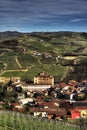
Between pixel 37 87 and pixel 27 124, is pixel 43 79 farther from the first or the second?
pixel 27 124

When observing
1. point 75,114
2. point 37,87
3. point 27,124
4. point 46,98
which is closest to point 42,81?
point 37,87

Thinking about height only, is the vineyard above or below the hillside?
above

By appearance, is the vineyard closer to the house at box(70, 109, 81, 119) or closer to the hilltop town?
the hilltop town

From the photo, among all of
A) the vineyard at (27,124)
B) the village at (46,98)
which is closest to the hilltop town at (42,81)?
the village at (46,98)

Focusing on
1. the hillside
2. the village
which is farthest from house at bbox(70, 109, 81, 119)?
the hillside

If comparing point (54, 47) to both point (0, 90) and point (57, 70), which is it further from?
point (0, 90)

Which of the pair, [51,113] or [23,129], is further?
[51,113]

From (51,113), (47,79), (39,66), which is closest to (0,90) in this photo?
(47,79)

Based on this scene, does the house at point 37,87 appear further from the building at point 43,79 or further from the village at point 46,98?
the building at point 43,79
